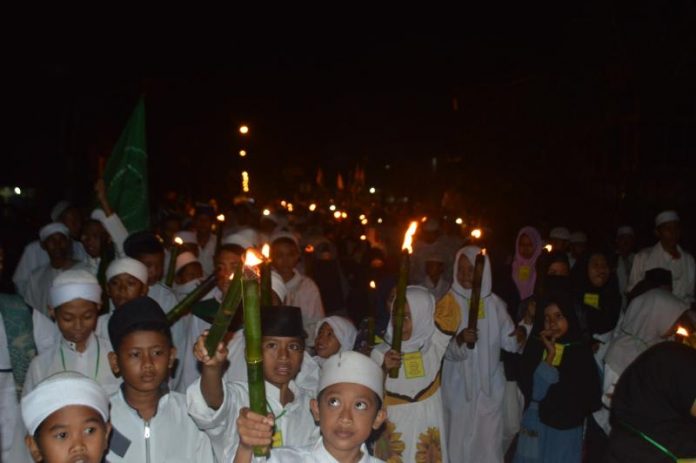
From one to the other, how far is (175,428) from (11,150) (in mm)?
16220

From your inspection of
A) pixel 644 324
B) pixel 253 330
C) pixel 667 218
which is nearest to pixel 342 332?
pixel 644 324

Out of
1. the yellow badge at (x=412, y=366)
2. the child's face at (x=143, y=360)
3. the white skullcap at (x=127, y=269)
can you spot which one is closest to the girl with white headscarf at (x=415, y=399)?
the yellow badge at (x=412, y=366)

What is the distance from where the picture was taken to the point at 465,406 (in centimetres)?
734

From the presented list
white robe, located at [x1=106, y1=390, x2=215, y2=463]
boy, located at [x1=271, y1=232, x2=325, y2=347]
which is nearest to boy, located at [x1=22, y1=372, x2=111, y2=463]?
white robe, located at [x1=106, y1=390, x2=215, y2=463]

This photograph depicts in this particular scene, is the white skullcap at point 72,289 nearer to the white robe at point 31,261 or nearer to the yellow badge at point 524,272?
the white robe at point 31,261

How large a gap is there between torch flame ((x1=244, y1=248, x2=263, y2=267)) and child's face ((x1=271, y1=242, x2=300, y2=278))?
18.3 feet

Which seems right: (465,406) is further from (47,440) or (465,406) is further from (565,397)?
(47,440)

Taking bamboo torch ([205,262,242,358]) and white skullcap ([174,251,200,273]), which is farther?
white skullcap ([174,251,200,273])

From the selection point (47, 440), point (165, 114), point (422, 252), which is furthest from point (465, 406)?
point (165, 114)

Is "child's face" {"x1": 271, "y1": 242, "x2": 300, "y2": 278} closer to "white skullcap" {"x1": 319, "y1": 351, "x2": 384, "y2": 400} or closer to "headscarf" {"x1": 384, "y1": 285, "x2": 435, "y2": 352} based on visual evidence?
"headscarf" {"x1": 384, "y1": 285, "x2": 435, "y2": 352}

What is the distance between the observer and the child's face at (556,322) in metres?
6.14

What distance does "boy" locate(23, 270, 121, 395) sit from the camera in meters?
4.74

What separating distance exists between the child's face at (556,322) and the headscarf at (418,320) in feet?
3.06

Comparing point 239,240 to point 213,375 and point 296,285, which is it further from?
point 213,375
